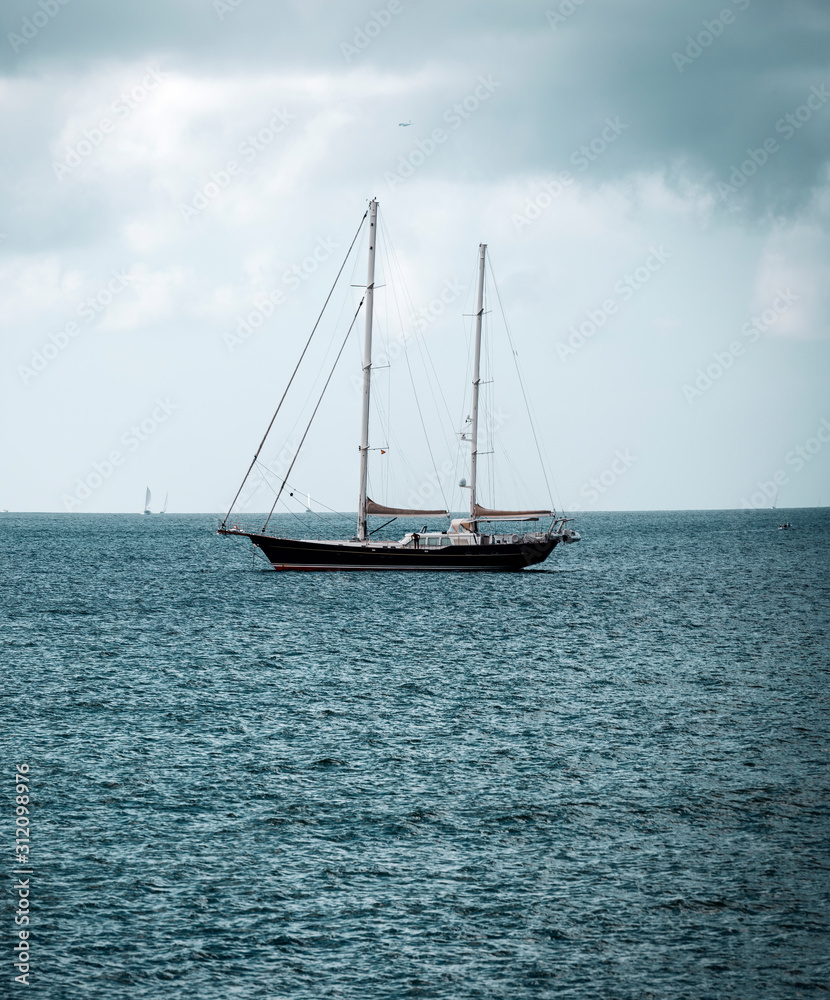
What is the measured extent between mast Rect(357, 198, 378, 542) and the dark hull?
6.95 ft

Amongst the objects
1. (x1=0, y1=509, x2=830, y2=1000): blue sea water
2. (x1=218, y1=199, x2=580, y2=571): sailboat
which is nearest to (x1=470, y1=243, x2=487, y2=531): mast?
(x1=218, y1=199, x2=580, y2=571): sailboat

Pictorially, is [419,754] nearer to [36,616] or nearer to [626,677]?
[626,677]

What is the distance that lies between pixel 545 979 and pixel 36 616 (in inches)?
2196

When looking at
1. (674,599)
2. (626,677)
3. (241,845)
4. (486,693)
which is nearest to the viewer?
(241,845)

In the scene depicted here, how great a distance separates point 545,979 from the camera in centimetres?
1836

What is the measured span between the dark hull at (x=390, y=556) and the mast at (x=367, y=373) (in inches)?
83.4

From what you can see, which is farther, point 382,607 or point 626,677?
point 382,607

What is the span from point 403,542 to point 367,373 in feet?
43.9

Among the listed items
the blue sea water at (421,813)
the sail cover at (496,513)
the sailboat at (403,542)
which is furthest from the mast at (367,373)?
the blue sea water at (421,813)

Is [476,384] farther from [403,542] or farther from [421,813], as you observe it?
A: [421,813]

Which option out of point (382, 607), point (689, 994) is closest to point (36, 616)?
point (382, 607)

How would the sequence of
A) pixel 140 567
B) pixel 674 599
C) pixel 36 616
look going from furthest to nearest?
1. pixel 140 567
2. pixel 674 599
3. pixel 36 616

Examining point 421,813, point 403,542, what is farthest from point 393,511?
point 421,813

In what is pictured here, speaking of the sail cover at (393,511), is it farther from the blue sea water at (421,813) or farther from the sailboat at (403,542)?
the blue sea water at (421,813)
